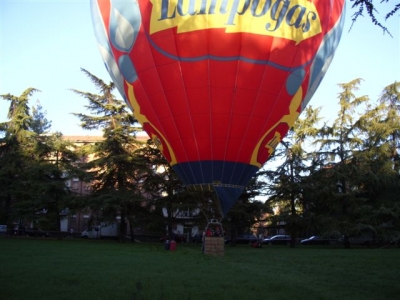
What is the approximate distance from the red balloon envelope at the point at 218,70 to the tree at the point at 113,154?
1325 cm

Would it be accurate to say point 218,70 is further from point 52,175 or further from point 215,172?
point 52,175

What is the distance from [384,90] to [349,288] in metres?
25.3

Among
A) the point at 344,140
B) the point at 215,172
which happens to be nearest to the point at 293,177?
the point at 344,140

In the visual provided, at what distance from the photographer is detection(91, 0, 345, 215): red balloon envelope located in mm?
12578

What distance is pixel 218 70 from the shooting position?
1281 cm

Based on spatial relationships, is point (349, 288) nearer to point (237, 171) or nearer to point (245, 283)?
point (245, 283)

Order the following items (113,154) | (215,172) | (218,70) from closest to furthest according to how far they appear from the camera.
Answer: (218,70) → (215,172) → (113,154)

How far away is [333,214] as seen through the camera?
27156mm

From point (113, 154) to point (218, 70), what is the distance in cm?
1648

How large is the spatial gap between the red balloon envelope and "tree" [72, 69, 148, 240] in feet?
43.5

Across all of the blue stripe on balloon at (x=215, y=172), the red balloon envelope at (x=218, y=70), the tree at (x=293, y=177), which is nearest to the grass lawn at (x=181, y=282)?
the blue stripe on balloon at (x=215, y=172)

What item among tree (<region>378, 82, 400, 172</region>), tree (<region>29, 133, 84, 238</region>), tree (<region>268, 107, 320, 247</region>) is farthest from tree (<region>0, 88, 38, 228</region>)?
tree (<region>378, 82, 400, 172</region>)

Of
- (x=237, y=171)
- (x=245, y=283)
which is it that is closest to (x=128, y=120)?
(x=237, y=171)

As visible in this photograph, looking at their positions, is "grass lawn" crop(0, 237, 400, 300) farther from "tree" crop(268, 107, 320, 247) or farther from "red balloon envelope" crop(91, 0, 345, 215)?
"tree" crop(268, 107, 320, 247)
